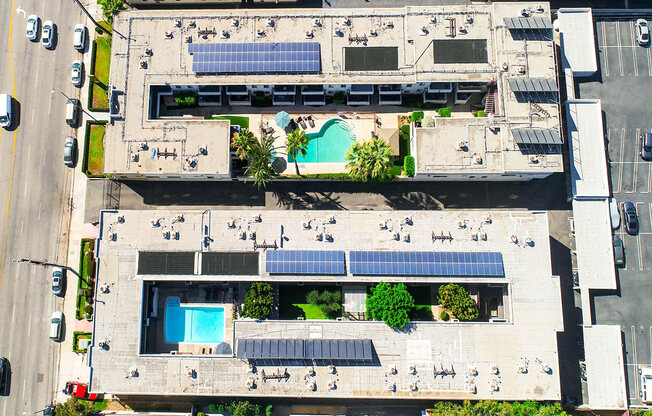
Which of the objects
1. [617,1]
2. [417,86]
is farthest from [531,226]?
[617,1]

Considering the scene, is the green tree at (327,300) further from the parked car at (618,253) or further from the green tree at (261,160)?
the parked car at (618,253)

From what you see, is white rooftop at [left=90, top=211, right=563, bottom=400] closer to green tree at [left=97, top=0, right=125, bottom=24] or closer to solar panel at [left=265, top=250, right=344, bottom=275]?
solar panel at [left=265, top=250, right=344, bottom=275]

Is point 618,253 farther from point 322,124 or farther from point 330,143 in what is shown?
point 322,124

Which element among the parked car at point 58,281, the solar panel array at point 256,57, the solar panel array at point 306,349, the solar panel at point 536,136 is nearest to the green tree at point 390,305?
the solar panel array at point 306,349

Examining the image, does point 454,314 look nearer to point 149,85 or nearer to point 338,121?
point 338,121

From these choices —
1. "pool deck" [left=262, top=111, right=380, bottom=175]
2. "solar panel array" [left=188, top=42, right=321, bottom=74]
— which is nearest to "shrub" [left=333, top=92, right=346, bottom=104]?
"pool deck" [left=262, top=111, right=380, bottom=175]

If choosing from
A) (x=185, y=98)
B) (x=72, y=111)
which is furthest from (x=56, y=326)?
(x=185, y=98)
